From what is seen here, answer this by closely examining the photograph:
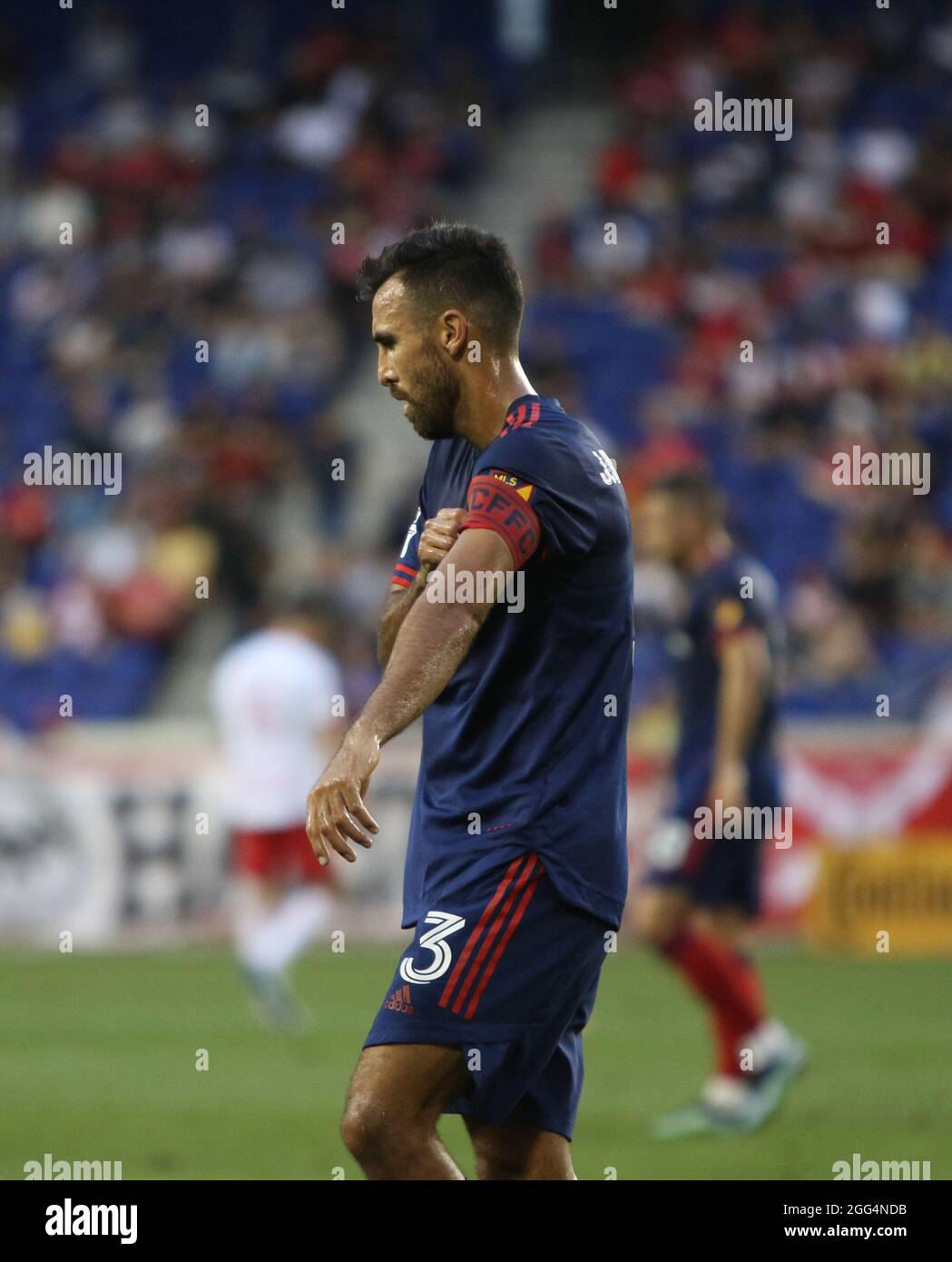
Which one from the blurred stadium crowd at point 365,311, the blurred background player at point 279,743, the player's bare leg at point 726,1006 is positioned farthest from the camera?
the blurred stadium crowd at point 365,311

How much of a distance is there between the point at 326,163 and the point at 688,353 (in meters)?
4.68

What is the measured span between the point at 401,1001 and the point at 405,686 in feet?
2.18

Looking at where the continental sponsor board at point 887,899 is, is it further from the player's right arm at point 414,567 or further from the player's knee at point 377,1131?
the player's knee at point 377,1131

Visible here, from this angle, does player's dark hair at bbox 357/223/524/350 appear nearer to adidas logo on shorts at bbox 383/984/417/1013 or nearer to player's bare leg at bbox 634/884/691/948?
adidas logo on shorts at bbox 383/984/417/1013

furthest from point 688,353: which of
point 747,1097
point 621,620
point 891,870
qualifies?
point 621,620

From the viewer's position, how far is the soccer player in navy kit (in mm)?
3959

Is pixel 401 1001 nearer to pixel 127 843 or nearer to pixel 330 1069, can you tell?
pixel 330 1069

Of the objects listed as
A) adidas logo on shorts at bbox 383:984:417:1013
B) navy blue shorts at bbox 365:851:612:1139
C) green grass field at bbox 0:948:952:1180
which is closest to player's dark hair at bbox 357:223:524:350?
navy blue shorts at bbox 365:851:612:1139

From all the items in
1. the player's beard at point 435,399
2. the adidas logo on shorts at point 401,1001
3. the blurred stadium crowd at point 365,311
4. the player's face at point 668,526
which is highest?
the blurred stadium crowd at point 365,311

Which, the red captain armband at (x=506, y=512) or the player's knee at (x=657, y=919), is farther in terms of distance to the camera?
the player's knee at (x=657, y=919)

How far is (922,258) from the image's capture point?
18734mm

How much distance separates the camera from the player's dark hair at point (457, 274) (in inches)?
167

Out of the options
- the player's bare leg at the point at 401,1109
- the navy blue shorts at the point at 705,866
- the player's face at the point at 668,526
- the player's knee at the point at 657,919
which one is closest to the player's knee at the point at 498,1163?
the player's bare leg at the point at 401,1109

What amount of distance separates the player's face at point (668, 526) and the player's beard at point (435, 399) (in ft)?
12.7
